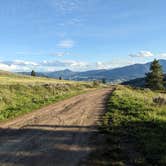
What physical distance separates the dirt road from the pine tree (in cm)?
5757

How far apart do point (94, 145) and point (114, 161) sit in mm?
1910

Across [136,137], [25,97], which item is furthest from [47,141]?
[25,97]

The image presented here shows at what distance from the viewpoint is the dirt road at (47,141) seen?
30.7ft

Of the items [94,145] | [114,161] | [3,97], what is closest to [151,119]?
[94,145]

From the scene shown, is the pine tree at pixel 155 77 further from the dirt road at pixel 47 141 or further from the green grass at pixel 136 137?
the dirt road at pixel 47 141

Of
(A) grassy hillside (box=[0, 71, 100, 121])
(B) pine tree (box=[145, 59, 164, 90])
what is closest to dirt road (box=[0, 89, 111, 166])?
(A) grassy hillside (box=[0, 71, 100, 121])

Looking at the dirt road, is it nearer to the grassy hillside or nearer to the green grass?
the green grass

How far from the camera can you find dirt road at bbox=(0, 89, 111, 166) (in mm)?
9344

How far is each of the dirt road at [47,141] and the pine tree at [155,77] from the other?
189 feet

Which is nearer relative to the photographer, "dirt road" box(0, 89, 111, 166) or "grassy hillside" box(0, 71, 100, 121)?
"dirt road" box(0, 89, 111, 166)

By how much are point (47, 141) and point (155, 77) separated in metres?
64.2

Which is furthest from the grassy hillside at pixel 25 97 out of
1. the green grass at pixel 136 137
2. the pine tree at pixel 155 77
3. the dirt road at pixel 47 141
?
the pine tree at pixel 155 77

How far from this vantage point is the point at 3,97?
96.6 ft

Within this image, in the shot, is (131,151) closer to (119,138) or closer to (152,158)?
A: (152,158)
